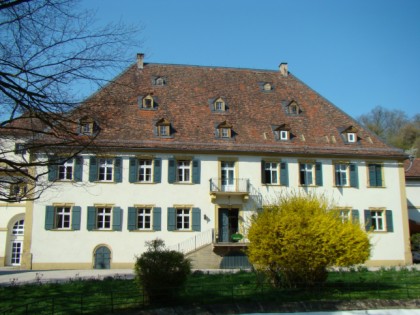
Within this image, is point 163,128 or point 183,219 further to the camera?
point 163,128

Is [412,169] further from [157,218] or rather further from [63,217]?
[63,217]

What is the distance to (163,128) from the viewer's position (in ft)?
93.2

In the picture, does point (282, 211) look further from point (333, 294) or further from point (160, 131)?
point (160, 131)

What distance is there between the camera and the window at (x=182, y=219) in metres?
27.3

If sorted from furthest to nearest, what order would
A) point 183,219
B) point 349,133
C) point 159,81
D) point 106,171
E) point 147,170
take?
point 159,81 < point 349,133 < point 147,170 < point 183,219 < point 106,171

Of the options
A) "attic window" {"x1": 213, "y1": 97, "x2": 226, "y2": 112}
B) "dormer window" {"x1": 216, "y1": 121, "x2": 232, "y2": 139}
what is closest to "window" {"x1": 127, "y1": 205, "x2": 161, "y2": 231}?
"dormer window" {"x1": 216, "y1": 121, "x2": 232, "y2": 139}

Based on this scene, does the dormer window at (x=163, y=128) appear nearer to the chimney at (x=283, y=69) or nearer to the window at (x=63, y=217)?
the window at (x=63, y=217)

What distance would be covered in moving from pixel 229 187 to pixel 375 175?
9.15 metres

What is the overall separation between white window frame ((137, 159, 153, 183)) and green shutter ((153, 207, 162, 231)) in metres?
1.68

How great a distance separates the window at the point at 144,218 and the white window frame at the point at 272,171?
6652 millimetres

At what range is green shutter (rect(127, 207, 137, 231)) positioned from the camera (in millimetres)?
26609

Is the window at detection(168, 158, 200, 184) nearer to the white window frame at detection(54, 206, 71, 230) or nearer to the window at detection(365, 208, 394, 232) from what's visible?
the white window frame at detection(54, 206, 71, 230)

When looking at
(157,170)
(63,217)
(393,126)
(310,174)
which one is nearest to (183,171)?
(157,170)

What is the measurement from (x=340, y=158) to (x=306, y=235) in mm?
16538
